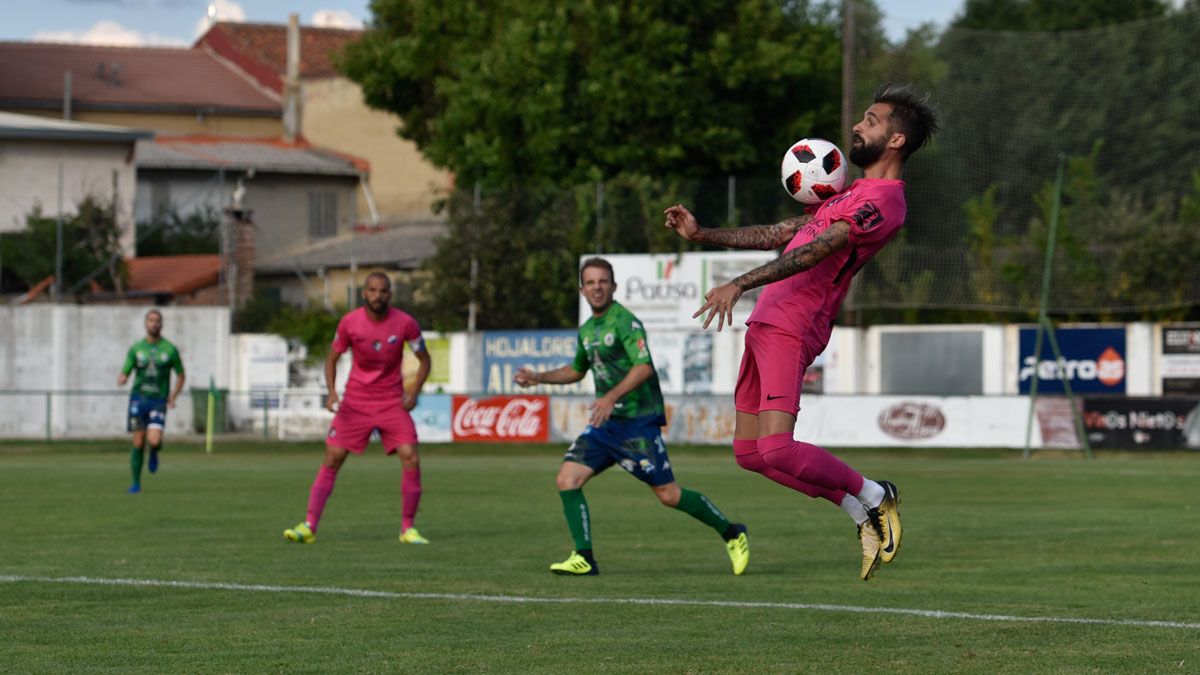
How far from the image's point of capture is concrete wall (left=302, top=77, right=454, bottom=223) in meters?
70.9

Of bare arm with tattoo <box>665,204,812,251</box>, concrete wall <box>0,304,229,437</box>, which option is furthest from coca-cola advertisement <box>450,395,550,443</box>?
bare arm with tattoo <box>665,204,812,251</box>

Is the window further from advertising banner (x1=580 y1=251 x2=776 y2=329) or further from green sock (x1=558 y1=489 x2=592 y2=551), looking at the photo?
green sock (x1=558 y1=489 x2=592 y2=551)

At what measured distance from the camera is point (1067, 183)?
132 feet

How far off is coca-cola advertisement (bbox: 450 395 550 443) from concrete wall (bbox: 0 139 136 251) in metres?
20.3

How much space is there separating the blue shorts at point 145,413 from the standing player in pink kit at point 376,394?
893 centimetres

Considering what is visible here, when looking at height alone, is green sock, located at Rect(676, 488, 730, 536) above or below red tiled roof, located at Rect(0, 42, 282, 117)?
below

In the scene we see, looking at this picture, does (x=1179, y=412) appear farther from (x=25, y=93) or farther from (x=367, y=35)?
(x=25, y=93)

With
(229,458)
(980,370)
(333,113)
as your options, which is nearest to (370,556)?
Result: (229,458)

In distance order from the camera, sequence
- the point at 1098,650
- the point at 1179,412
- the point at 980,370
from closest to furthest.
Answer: the point at 1098,650 → the point at 1179,412 → the point at 980,370

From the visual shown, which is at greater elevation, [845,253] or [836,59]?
[836,59]

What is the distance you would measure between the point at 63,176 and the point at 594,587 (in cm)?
4987

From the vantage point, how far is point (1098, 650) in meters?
8.09

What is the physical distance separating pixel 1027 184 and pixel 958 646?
110 ft

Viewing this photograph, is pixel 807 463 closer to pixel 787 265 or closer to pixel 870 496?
pixel 870 496
